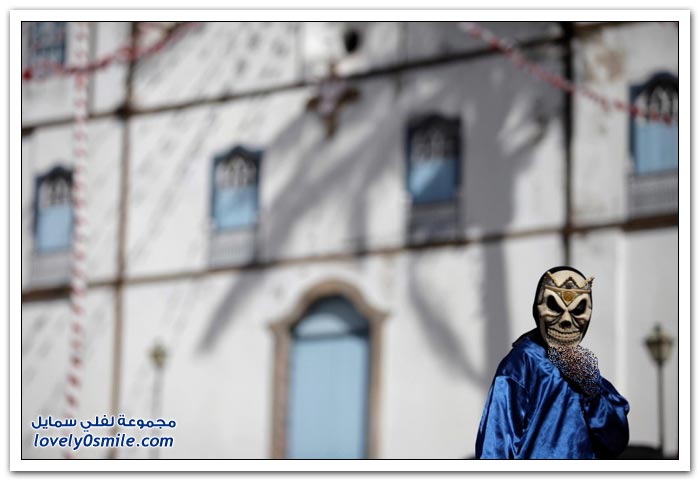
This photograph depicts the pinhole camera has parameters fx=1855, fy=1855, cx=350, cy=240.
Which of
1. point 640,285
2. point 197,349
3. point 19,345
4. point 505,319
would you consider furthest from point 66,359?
point 640,285

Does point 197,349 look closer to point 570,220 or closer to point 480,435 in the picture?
point 570,220

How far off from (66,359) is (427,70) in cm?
412

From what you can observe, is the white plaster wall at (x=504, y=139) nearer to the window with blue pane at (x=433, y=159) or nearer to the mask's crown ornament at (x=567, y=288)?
the window with blue pane at (x=433, y=159)

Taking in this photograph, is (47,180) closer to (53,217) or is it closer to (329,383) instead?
(53,217)

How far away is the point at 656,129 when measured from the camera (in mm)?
15133

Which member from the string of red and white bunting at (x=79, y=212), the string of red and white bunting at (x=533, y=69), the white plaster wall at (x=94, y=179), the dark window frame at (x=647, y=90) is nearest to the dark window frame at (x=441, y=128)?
the string of red and white bunting at (x=533, y=69)

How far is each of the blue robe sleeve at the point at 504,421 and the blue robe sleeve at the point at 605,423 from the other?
1.31 feet

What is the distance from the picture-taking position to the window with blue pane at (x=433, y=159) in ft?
54.0

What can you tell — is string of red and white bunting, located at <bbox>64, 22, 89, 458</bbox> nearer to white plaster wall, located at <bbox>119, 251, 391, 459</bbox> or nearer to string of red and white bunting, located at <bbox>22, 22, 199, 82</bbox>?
string of red and white bunting, located at <bbox>22, 22, 199, 82</bbox>

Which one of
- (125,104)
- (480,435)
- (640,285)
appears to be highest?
(125,104)

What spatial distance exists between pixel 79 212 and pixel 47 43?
5.18 ft

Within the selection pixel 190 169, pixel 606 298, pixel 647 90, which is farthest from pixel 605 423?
pixel 190 169

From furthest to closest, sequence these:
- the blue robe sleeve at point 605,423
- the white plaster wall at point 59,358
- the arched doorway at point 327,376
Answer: the arched doorway at point 327,376
the white plaster wall at point 59,358
the blue robe sleeve at point 605,423
